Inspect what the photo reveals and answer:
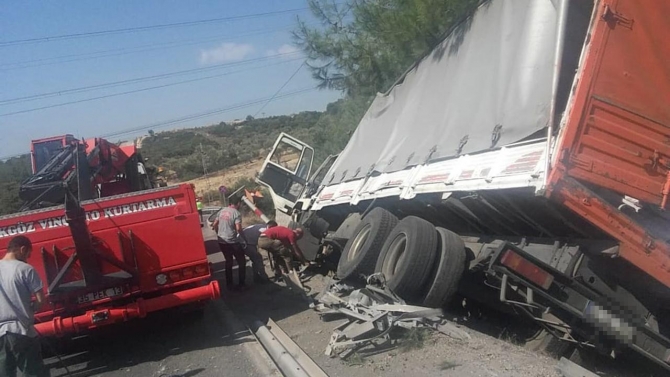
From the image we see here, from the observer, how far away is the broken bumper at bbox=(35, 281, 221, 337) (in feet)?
23.8

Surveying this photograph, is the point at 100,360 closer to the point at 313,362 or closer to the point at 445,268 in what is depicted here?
the point at 313,362

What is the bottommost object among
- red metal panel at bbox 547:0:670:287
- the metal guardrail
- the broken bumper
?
the metal guardrail

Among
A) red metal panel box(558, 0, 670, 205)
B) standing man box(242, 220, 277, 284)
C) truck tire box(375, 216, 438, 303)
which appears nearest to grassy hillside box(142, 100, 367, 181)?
standing man box(242, 220, 277, 284)

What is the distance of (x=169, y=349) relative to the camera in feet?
26.7

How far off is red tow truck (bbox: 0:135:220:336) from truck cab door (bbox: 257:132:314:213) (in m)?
5.94

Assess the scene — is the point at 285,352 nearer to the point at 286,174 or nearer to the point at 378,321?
Result: the point at 378,321

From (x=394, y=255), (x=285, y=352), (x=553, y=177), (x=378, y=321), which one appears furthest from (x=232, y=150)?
(x=553, y=177)

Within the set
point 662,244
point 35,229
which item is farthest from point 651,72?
point 35,229

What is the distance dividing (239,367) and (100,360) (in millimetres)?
2198

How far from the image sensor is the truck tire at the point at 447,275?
22.6 ft

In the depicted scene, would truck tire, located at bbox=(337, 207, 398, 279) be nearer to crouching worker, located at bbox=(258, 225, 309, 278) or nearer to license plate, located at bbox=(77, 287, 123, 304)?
crouching worker, located at bbox=(258, 225, 309, 278)

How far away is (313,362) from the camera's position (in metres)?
6.35

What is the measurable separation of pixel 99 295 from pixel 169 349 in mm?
1127

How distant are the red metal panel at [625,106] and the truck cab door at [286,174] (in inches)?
370
